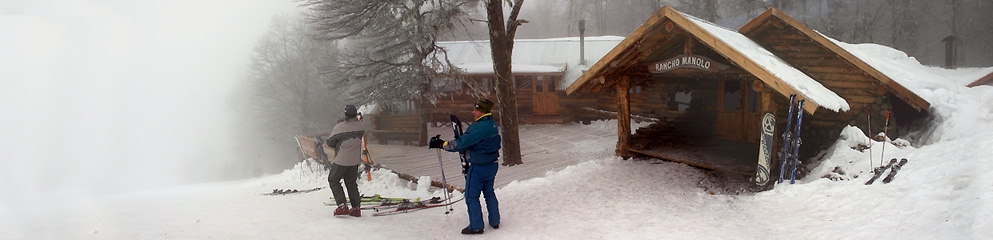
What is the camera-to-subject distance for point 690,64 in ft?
27.1

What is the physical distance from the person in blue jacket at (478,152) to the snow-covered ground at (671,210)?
301 millimetres

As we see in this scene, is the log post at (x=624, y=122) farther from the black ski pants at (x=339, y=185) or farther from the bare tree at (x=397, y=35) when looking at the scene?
the black ski pants at (x=339, y=185)

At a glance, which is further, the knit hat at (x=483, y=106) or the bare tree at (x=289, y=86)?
the bare tree at (x=289, y=86)

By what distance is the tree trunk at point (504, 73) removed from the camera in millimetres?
10938

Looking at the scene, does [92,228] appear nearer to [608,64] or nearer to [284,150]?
[608,64]

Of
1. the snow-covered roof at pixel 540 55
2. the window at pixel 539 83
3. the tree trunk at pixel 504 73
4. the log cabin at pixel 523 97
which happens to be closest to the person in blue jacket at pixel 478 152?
the tree trunk at pixel 504 73

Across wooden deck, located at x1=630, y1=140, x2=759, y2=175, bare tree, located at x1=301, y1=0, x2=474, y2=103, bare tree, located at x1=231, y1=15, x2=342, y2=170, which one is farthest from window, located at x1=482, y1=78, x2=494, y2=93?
bare tree, located at x1=231, y1=15, x2=342, y2=170

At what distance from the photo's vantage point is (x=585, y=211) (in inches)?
264

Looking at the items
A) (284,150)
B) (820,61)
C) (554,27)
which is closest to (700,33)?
(820,61)

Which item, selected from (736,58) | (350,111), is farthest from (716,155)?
(350,111)

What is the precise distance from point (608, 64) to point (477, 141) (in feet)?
14.1

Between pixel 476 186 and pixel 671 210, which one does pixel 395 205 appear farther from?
pixel 671 210

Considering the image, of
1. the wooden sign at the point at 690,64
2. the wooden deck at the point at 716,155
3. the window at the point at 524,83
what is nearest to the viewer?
the wooden sign at the point at 690,64

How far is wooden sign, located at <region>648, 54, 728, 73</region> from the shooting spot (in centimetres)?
803
